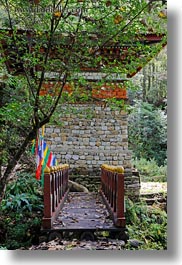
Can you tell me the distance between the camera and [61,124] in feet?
8.23

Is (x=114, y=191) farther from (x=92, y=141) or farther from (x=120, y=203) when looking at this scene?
(x=92, y=141)

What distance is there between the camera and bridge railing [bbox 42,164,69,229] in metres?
2.40

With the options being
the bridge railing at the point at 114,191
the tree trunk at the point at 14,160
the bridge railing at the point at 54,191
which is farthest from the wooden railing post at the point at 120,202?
the tree trunk at the point at 14,160

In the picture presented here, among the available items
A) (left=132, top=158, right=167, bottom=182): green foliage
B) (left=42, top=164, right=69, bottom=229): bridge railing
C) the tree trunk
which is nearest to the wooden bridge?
(left=42, top=164, right=69, bottom=229): bridge railing

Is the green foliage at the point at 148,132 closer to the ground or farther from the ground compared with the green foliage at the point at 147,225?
farther from the ground

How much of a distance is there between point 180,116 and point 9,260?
54.3 inches

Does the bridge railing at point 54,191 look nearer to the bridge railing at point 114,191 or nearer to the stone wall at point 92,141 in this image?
the stone wall at point 92,141

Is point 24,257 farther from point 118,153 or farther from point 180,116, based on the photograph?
point 180,116

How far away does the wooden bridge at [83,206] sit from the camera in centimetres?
237

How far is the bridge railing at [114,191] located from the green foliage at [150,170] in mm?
135

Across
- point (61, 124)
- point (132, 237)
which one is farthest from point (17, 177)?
point (132, 237)

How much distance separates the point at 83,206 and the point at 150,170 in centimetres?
63

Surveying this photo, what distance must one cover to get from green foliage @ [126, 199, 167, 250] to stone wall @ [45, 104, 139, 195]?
169 millimetres

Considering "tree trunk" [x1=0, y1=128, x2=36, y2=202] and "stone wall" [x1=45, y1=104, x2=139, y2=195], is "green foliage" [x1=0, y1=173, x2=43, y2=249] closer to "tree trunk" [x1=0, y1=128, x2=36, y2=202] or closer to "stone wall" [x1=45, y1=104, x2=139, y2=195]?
"tree trunk" [x1=0, y1=128, x2=36, y2=202]
